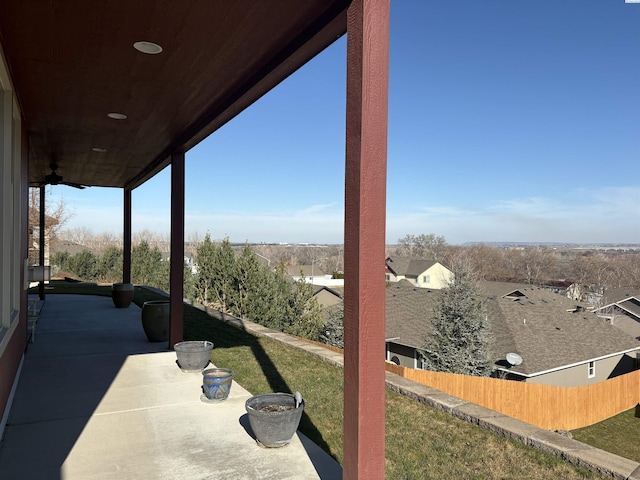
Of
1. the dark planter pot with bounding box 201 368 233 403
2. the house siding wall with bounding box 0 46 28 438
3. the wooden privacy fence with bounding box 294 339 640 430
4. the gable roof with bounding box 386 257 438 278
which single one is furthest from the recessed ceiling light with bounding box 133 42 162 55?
the gable roof with bounding box 386 257 438 278

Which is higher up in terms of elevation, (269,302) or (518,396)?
(518,396)

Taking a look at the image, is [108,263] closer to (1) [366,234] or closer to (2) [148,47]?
(2) [148,47]

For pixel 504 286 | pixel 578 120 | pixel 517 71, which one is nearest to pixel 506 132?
pixel 578 120

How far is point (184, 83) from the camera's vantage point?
13.3ft

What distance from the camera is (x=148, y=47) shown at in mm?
3307

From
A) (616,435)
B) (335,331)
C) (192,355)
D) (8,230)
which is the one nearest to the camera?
(8,230)

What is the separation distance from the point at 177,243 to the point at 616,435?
30.6ft

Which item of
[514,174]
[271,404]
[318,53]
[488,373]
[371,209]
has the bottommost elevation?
[488,373]

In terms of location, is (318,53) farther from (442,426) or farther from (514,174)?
(514,174)

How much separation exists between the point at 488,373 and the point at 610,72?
3246 cm

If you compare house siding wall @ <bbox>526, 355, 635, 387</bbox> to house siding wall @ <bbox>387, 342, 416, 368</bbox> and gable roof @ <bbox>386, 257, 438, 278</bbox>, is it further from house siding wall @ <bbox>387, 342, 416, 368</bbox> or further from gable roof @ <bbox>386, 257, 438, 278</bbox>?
gable roof @ <bbox>386, 257, 438, 278</bbox>

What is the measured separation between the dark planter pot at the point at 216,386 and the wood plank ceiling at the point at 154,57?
106 inches

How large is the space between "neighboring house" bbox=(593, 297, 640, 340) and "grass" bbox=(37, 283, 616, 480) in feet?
Result: 96.1

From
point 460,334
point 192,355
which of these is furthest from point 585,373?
point 192,355
